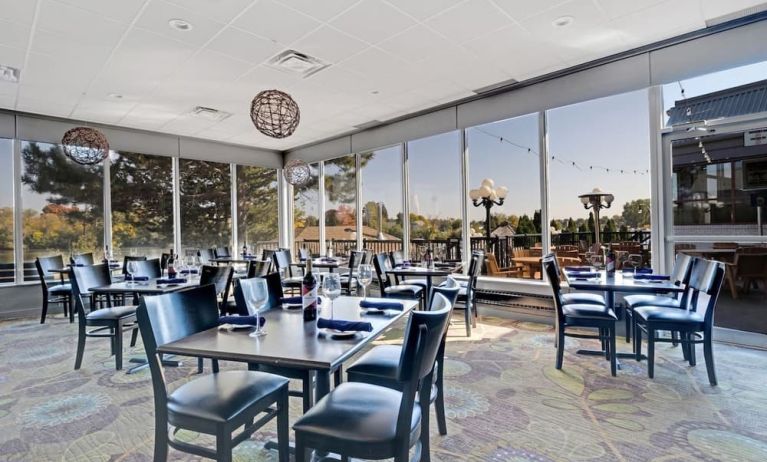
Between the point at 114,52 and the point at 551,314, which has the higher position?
the point at 114,52

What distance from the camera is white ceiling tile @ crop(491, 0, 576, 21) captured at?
350 centimetres

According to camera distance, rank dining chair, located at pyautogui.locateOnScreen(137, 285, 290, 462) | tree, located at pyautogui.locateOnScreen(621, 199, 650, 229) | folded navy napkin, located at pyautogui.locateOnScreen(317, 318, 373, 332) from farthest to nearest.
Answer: tree, located at pyautogui.locateOnScreen(621, 199, 650, 229) < folded navy napkin, located at pyautogui.locateOnScreen(317, 318, 373, 332) < dining chair, located at pyautogui.locateOnScreen(137, 285, 290, 462)

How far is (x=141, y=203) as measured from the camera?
7.74 m

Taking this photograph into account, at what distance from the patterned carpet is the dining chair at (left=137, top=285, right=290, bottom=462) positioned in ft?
1.94

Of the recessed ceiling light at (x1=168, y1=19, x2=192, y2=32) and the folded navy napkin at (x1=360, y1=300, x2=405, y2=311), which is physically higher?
the recessed ceiling light at (x1=168, y1=19, x2=192, y2=32)

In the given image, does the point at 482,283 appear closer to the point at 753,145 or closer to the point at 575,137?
the point at 575,137

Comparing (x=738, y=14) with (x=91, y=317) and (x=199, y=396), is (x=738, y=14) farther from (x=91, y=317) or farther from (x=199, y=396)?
(x=91, y=317)

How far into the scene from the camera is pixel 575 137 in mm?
5535

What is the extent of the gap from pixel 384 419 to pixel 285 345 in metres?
0.51

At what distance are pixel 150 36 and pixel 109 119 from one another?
11.8 feet

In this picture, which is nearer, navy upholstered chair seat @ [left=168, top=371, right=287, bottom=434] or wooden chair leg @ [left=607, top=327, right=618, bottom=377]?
navy upholstered chair seat @ [left=168, top=371, right=287, bottom=434]

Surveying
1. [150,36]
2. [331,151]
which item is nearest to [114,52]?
[150,36]

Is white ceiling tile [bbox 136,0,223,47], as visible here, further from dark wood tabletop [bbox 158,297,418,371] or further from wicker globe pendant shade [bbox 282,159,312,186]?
wicker globe pendant shade [bbox 282,159,312,186]

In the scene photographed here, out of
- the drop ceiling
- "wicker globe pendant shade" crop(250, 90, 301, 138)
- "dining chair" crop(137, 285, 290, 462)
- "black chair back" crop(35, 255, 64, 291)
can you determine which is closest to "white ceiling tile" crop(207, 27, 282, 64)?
the drop ceiling
